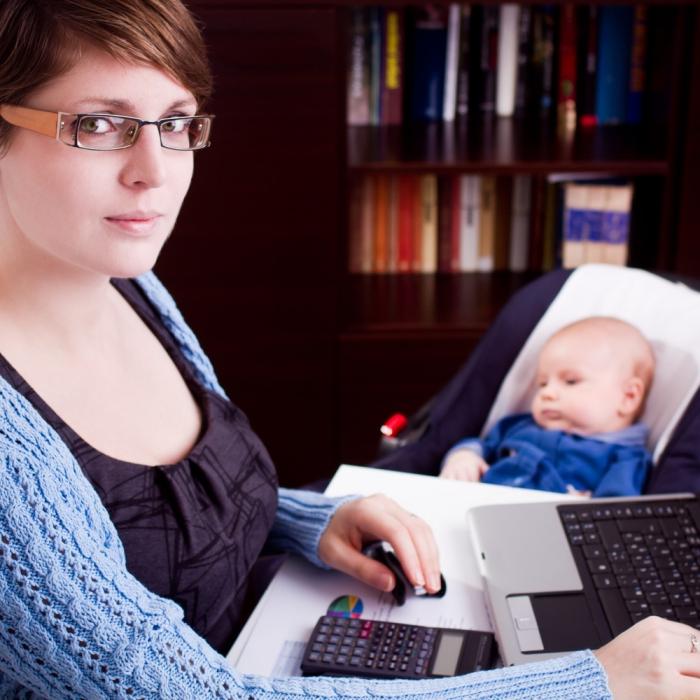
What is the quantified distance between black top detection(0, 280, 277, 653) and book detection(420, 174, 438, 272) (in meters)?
1.45

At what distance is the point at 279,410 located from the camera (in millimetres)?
2795

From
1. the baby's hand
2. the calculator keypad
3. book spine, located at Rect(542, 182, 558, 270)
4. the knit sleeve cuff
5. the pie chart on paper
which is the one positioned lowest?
the baby's hand

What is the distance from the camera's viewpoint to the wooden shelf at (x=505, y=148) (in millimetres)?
2572

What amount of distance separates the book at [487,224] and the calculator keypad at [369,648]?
5.83 feet

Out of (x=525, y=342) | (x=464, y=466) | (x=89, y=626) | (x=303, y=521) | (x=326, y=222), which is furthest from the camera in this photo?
(x=326, y=222)

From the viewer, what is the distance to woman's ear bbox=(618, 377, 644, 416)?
191 cm

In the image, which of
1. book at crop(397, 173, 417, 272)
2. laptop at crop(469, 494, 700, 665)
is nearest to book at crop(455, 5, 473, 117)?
book at crop(397, 173, 417, 272)

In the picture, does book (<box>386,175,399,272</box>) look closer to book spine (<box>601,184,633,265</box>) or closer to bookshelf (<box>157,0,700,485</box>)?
bookshelf (<box>157,0,700,485</box>)

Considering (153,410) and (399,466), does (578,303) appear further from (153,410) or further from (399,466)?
(153,410)

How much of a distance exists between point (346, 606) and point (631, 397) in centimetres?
80

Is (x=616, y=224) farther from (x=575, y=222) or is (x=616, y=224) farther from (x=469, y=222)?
(x=469, y=222)

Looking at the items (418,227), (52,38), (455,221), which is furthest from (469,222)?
(52,38)

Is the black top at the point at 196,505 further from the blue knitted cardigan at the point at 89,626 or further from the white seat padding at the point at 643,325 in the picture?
the white seat padding at the point at 643,325

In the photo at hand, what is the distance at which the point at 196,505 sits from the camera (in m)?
1.29
